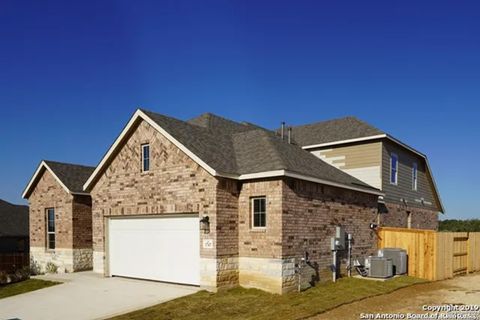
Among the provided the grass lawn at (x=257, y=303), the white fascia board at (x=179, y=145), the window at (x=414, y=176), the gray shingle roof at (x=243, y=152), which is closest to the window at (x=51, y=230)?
the white fascia board at (x=179, y=145)

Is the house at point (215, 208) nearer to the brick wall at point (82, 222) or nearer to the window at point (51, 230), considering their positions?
the brick wall at point (82, 222)

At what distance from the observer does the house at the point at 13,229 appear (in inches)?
1226

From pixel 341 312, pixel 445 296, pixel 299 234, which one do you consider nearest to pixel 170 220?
pixel 299 234

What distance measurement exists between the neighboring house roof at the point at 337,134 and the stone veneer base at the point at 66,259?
12399mm

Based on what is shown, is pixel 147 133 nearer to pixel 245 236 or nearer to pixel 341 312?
pixel 245 236

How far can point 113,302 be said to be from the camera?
1270 centimetres

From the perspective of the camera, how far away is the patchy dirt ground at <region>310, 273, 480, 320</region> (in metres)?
11.3

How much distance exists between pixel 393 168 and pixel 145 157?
1291 centimetres

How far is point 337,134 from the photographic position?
22.5 meters

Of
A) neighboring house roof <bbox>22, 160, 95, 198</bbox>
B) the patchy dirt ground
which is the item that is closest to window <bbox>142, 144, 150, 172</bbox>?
neighboring house roof <bbox>22, 160, 95, 198</bbox>

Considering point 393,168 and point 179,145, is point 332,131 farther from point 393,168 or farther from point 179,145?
point 179,145

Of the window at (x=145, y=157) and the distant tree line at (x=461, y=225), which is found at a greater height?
the window at (x=145, y=157)

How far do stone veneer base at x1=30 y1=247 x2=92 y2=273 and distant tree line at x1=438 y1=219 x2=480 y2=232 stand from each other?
2857 centimetres

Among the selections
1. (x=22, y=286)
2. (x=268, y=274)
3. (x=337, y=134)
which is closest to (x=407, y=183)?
(x=337, y=134)
